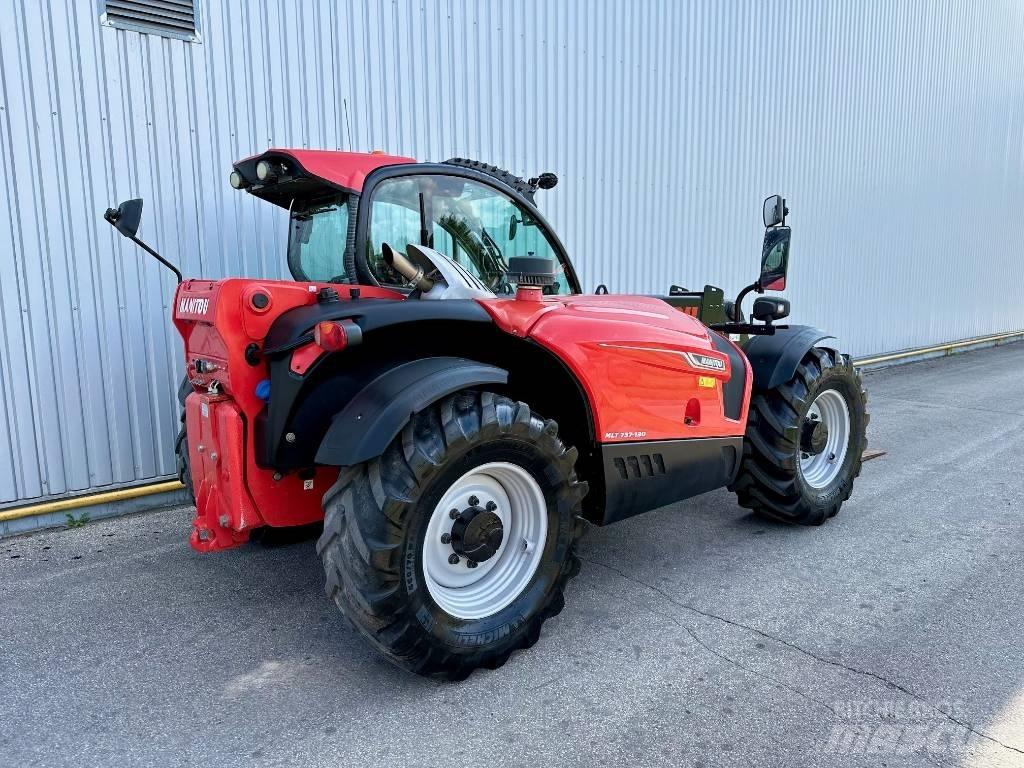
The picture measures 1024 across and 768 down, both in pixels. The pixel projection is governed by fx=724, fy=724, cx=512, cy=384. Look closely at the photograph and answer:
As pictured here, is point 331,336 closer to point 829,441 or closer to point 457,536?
point 457,536

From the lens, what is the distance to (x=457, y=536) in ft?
9.52

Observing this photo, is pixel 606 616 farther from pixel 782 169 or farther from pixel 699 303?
pixel 782 169

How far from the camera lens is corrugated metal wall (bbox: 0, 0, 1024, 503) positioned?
178 inches

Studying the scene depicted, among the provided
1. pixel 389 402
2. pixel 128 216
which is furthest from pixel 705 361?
pixel 128 216

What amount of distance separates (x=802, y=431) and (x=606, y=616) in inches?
74.5

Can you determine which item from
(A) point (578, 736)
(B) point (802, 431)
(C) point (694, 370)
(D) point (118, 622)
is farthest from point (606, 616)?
(D) point (118, 622)

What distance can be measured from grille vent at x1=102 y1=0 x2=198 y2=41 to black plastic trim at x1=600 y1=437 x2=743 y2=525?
13.3 feet

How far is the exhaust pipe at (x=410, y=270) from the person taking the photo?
307 cm

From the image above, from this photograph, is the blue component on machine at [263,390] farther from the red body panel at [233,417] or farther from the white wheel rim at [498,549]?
the white wheel rim at [498,549]

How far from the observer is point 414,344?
3.02 m

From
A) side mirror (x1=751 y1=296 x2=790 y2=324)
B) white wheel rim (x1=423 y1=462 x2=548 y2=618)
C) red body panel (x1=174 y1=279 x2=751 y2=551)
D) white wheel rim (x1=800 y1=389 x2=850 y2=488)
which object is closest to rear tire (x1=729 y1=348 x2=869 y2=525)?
white wheel rim (x1=800 y1=389 x2=850 y2=488)

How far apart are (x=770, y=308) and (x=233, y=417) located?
307 cm

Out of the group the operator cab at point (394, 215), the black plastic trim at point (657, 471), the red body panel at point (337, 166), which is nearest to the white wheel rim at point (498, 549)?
the black plastic trim at point (657, 471)

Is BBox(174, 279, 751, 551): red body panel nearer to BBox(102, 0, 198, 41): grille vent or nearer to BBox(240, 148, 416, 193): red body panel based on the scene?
BBox(240, 148, 416, 193): red body panel
